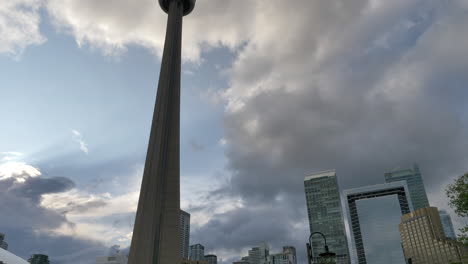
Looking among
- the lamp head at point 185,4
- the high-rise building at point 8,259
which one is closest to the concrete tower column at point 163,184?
the lamp head at point 185,4

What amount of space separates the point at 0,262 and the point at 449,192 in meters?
102

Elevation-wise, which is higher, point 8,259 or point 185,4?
point 185,4

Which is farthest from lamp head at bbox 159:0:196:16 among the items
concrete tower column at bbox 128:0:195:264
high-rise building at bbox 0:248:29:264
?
high-rise building at bbox 0:248:29:264

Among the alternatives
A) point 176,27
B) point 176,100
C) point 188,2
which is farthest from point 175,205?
point 188,2

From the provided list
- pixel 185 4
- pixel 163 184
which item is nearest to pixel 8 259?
pixel 163 184

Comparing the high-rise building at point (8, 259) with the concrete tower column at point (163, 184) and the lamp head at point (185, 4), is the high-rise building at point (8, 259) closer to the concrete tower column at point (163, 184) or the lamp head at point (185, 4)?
the concrete tower column at point (163, 184)

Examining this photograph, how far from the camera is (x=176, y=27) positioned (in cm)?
6388

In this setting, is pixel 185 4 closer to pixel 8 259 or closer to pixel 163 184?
pixel 163 184

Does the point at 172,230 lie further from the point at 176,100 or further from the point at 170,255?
the point at 176,100

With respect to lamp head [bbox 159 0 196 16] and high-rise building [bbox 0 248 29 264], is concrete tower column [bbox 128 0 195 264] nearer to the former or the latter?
lamp head [bbox 159 0 196 16]

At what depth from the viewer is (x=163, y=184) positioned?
50.4m

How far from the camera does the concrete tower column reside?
151 ft

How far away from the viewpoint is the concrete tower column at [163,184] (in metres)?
46.1

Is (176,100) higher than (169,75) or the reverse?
the reverse
